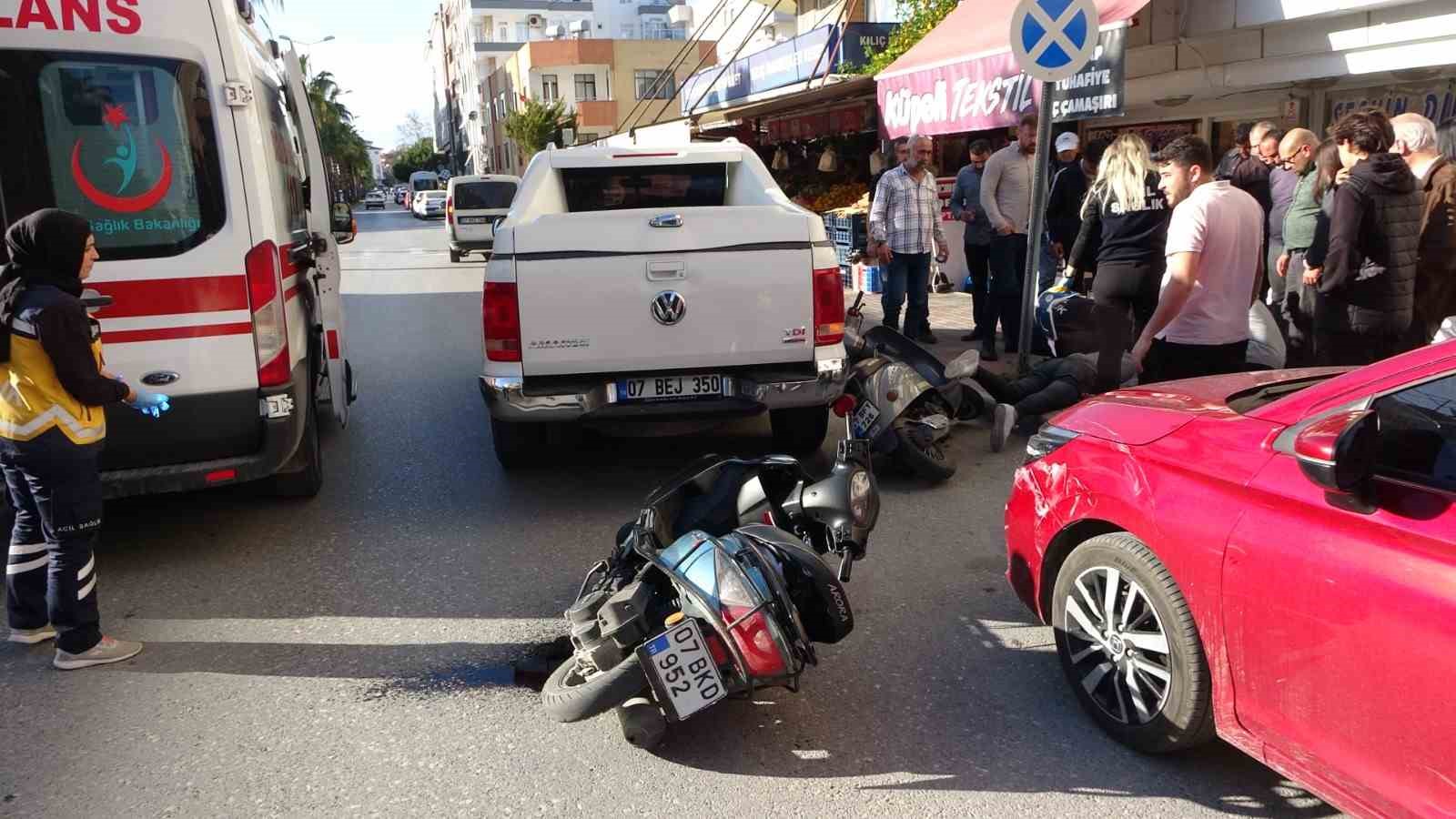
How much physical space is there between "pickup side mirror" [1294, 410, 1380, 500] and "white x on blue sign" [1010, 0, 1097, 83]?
5.11m

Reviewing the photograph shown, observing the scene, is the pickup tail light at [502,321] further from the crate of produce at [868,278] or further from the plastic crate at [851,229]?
the plastic crate at [851,229]

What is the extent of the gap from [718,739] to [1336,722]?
173 centimetres

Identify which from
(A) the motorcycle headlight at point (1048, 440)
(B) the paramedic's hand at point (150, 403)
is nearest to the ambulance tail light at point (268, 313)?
(B) the paramedic's hand at point (150, 403)

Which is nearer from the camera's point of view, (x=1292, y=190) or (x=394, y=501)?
(x=394, y=501)

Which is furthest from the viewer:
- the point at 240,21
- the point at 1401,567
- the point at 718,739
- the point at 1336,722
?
the point at 240,21

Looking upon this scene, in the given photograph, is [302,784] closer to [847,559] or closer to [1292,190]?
[847,559]

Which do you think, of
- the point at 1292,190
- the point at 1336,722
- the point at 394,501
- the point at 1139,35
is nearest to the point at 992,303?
the point at 1292,190

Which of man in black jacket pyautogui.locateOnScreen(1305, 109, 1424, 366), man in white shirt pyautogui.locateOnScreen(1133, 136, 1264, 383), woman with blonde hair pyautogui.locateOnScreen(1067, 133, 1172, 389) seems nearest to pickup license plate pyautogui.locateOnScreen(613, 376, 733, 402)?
man in white shirt pyautogui.locateOnScreen(1133, 136, 1264, 383)

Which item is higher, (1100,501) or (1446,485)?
(1446,485)

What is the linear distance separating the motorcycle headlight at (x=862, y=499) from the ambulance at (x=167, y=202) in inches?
114

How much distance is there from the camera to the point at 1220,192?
5.55 m

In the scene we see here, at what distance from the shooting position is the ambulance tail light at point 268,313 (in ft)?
16.4

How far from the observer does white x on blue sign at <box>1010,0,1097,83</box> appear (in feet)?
23.8

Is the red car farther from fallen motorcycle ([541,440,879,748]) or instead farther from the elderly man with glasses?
the elderly man with glasses
